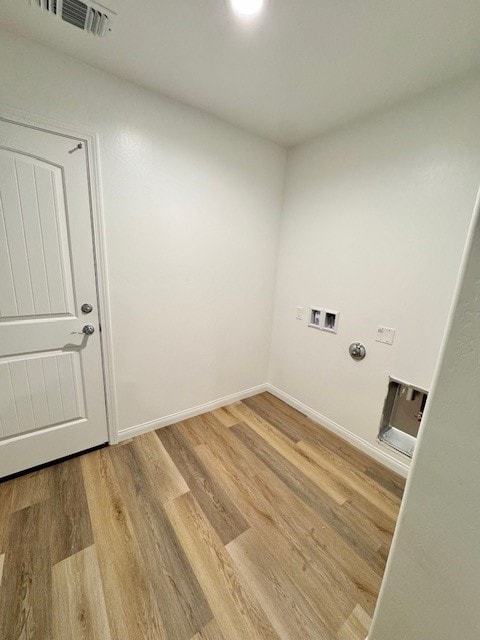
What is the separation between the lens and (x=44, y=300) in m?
1.57

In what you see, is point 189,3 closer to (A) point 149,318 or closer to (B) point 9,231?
(B) point 9,231

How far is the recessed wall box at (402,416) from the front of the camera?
1.79m

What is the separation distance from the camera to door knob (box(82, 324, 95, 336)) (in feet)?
5.65

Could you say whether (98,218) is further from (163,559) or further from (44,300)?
(163,559)

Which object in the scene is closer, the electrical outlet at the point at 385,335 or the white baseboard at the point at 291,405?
the electrical outlet at the point at 385,335

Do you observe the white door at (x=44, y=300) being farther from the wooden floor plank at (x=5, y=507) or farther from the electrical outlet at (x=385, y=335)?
the electrical outlet at (x=385, y=335)

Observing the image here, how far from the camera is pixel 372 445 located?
6.61ft

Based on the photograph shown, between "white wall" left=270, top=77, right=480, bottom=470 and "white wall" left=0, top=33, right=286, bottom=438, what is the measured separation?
37cm

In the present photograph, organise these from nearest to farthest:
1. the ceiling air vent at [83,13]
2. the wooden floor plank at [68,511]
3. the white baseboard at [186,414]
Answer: the ceiling air vent at [83,13]
the wooden floor plank at [68,511]
the white baseboard at [186,414]

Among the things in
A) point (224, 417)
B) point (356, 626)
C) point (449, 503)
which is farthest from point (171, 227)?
point (356, 626)

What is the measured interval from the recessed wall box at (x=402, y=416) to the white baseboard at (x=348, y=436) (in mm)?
112

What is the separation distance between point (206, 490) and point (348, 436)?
1265 mm

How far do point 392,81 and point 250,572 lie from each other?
107 inches

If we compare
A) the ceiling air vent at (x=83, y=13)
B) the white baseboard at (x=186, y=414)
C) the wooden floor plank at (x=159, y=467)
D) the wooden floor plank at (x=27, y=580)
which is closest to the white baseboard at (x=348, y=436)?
the white baseboard at (x=186, y=414)
